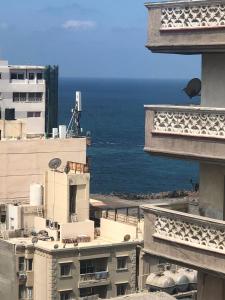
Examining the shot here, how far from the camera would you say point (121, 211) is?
139 feet

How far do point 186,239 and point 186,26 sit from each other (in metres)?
3.28

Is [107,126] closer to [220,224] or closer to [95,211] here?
[95,211]

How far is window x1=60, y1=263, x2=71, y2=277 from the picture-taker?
35.0 meters

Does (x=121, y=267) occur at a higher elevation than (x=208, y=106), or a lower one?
lower

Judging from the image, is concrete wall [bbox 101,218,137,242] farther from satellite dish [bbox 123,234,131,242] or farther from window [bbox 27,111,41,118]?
window [bbox 27,111,41,118]

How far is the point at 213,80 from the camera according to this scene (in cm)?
1374

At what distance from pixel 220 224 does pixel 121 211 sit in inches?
1180

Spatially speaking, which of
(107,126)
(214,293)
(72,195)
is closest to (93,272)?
(72,195)

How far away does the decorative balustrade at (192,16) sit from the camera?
41.7ft

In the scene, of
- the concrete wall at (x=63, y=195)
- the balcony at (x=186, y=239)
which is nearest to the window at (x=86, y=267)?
the concrete wall at (x=63, y=195)

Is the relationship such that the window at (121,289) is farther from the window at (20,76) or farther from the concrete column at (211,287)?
the window at (20,76)

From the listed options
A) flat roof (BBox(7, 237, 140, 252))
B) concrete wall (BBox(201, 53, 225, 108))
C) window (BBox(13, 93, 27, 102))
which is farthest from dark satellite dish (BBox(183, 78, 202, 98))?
window (BBox(13, 93, 27, 102))

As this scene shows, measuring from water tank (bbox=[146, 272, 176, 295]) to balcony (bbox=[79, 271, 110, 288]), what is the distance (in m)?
2.62

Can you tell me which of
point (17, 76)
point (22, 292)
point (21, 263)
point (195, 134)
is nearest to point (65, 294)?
point (22, 292)
